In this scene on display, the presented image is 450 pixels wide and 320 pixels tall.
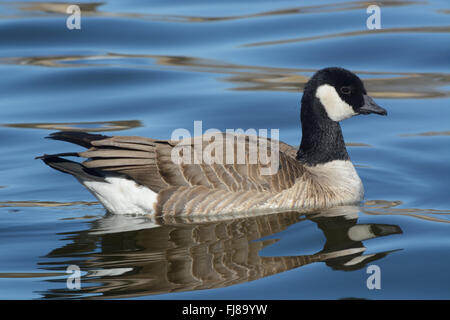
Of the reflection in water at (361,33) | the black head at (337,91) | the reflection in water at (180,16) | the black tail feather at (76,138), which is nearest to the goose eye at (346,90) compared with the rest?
the black head at (337,91)

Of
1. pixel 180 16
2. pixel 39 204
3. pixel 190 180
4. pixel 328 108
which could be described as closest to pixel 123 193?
pixel 190 180

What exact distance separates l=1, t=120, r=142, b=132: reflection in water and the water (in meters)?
0.04

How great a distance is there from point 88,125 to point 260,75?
3.52 meters

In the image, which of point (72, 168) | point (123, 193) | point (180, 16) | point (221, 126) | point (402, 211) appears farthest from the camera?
point (180, 16)

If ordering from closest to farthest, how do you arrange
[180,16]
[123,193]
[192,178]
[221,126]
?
[192,178] → [123,193] → [221,126] → [180,16]

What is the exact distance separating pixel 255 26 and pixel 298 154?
25.6ft

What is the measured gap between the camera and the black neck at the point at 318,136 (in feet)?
29.8

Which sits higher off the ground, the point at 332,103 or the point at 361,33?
the point at 361,33

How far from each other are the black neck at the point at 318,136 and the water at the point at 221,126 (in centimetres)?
68

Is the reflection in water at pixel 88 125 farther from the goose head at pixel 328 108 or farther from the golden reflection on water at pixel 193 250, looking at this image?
the goose head at pixel 328 108

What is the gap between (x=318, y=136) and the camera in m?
9.17

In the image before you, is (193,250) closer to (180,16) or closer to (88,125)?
(88,125)
